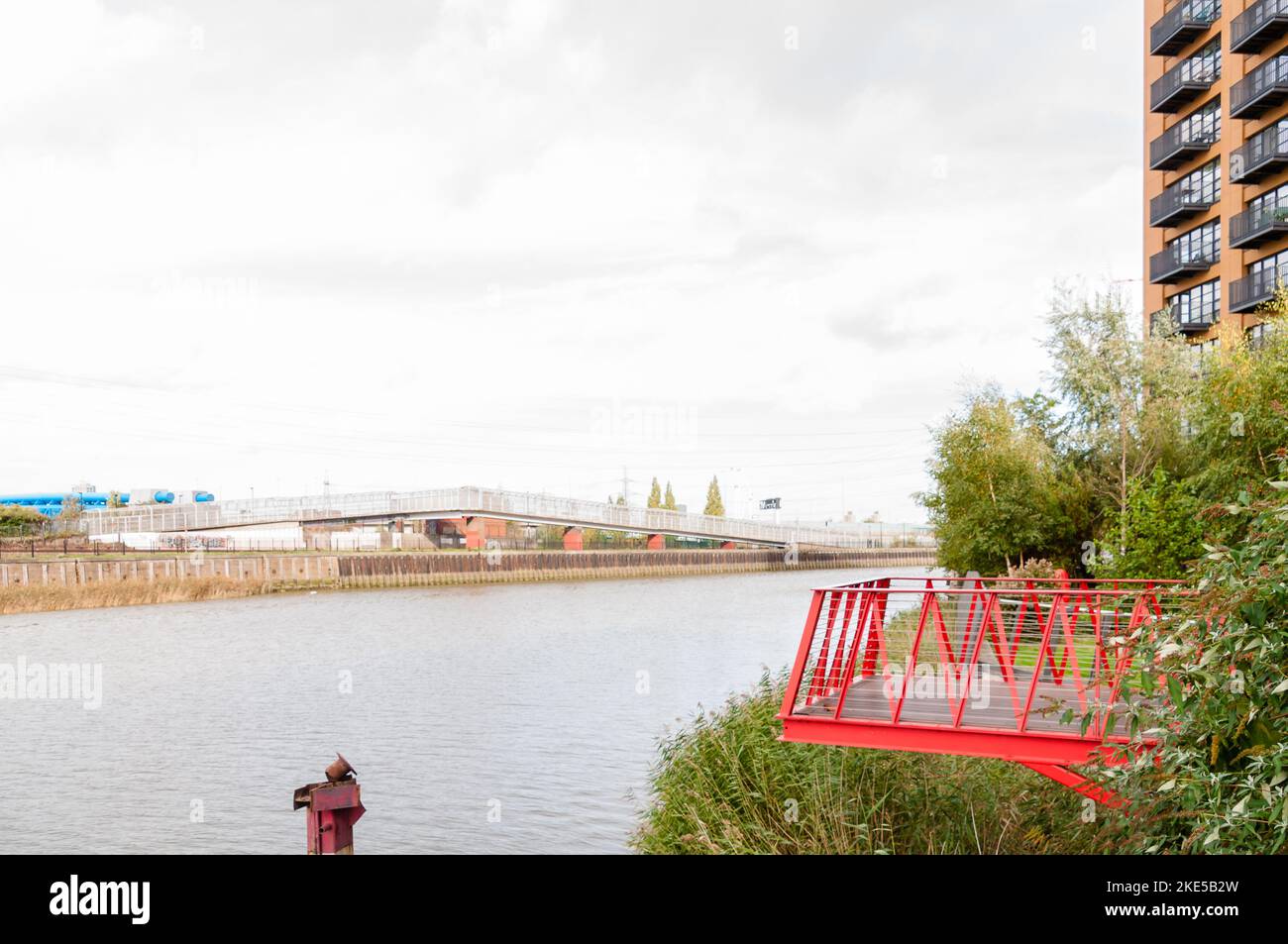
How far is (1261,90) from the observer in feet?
136

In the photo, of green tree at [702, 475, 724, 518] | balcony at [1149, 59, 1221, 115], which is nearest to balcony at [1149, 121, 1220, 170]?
balcony at [1149, 59, 1221, 115]

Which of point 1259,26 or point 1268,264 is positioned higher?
point 1259,26

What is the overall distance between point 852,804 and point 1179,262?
149ft

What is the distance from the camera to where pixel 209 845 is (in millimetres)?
13586

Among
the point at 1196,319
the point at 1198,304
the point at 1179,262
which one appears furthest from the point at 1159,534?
the point at 1179,262

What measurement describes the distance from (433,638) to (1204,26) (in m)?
42.8

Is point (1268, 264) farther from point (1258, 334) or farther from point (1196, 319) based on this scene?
point (1196, 319)

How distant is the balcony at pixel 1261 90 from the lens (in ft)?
133

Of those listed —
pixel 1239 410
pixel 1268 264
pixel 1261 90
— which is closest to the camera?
pixel 1239 410

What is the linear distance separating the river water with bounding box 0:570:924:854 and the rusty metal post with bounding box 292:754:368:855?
221 inches

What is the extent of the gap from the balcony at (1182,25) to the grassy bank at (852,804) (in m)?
46.6

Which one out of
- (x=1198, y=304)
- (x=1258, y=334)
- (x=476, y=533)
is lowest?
(x=476, y=533)

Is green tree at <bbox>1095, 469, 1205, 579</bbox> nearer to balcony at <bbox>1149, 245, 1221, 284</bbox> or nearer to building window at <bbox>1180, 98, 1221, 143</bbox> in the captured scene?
balcony at <bbox>1149, 245, 1221, 284</bbox>
